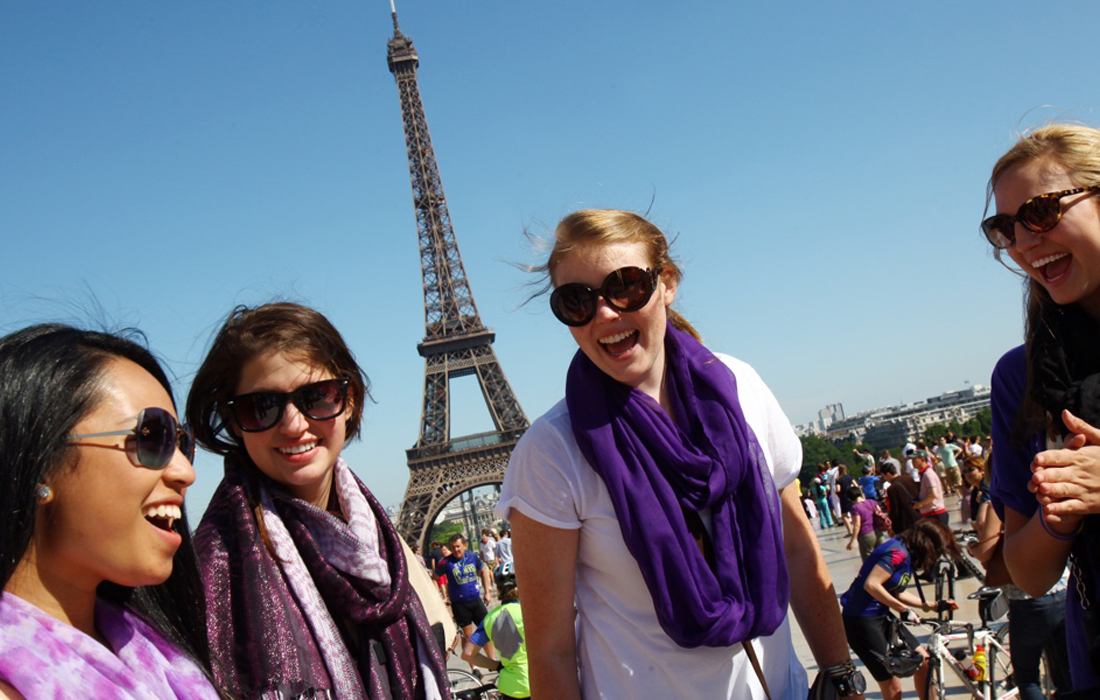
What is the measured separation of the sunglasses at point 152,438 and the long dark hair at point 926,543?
480 centimetres

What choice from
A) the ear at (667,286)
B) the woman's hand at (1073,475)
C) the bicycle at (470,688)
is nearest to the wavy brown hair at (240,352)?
the ear at (667,286)

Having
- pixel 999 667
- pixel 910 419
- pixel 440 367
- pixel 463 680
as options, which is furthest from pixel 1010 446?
pixel 910 419

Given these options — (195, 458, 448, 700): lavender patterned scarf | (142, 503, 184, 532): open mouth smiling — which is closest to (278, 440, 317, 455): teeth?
(195, 458, 448, 700): lavender patterned scarf

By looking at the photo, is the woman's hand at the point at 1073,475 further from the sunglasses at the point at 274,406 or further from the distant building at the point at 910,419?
the distant building at the point at 910,419

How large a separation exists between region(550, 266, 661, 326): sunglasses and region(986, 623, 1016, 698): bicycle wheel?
3918 mm

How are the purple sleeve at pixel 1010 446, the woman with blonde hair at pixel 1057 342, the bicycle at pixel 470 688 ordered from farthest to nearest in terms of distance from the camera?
the bicycle at pixel 470 688
the purple sleeve at pixel 1010 446
the woman with blonde hair at pixel 1057 342

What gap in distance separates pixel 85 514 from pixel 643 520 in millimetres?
1217

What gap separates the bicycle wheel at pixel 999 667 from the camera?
511 cm

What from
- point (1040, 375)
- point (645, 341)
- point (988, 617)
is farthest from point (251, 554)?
point (988, 617)

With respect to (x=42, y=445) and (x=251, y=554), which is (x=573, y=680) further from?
(x=42, y=445)

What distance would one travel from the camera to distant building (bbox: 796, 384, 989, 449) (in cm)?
14650

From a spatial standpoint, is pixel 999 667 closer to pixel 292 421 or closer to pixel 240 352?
pixel 292 421

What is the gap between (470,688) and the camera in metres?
7.07

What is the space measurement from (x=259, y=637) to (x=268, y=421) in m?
0.53
